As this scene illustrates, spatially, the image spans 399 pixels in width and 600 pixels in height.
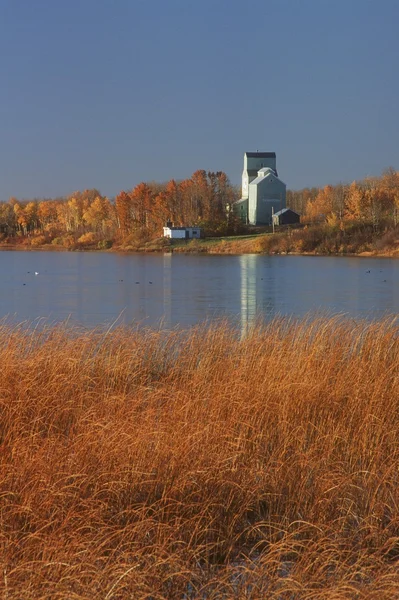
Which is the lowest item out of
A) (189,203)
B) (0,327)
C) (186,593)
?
Answer: (186,593)

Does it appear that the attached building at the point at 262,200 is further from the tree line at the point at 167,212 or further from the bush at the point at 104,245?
the bush at the point at 104,245

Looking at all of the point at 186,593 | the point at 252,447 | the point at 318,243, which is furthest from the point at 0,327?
the point at 318,243

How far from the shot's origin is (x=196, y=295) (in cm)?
3044

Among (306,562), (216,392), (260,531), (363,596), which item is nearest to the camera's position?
(363,596)

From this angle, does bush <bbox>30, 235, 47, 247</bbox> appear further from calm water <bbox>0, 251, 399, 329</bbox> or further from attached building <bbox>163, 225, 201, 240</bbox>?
calm water <bbox>0, 251, 399, 329</bbox>

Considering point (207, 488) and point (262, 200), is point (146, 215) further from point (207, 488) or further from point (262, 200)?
point (207, 488)

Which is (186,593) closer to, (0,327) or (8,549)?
(8,549)

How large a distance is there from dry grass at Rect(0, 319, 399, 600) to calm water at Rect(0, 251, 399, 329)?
288 inches

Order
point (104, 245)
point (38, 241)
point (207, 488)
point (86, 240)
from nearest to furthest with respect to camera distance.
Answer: point (207, 488), point (104, 245), point (86, 240), point (38, 241)

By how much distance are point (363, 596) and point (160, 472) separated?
5.67 feet

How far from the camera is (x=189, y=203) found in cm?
10550

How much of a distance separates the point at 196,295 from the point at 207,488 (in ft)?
83.1

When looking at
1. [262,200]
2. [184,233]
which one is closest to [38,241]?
[184,233]

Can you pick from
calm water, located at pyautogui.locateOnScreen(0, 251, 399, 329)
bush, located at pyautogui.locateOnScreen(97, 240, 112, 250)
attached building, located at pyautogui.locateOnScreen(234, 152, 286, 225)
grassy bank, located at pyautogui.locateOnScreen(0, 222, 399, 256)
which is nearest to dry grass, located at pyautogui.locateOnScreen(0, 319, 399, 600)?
calm water, located at pyautogui.locateOnScreen(0, 251, 399, 329)
